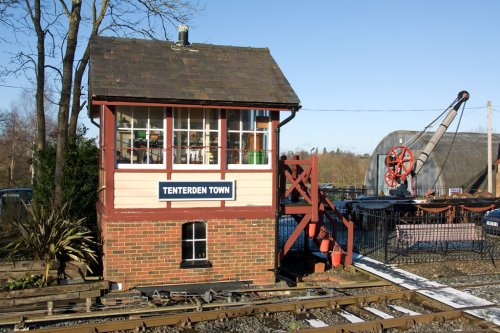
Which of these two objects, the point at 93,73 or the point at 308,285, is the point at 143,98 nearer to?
the point at 93,73

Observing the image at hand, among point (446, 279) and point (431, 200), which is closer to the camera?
point (446, 279)

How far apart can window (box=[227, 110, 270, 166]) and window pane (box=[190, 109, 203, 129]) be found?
24.7 inches

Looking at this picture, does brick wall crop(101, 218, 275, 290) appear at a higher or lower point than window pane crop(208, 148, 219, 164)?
lower

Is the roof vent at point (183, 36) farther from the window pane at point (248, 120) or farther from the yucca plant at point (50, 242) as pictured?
the yucca plant at point (50, 242)

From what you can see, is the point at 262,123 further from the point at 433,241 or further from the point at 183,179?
the point at 433,241

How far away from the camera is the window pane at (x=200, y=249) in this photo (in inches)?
418

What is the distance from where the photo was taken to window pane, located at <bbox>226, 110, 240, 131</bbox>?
35.9ft

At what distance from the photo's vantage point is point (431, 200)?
824 inches

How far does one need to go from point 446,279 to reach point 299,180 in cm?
411

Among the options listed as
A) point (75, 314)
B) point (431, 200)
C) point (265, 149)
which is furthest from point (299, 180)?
point (431, 200)

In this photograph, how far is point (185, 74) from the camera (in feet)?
36.6

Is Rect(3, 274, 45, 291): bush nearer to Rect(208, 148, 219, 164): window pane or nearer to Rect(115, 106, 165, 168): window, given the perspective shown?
Rect(115, 106, 165, 168): window

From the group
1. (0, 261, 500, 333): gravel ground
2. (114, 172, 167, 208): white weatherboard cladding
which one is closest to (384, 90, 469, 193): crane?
(0, 261, 500, 333): gravel ground

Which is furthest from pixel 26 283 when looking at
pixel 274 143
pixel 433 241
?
pixel 433 241
